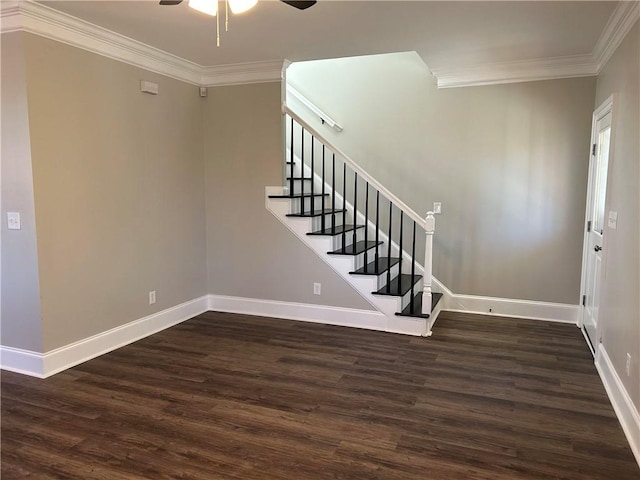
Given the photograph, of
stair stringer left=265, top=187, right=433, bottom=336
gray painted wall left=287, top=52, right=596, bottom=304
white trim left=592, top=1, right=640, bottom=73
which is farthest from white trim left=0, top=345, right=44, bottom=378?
white trim left=592, top=1, right=640, bottom=73

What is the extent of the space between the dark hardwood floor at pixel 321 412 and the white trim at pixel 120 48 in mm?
2426

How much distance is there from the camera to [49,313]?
329 cm

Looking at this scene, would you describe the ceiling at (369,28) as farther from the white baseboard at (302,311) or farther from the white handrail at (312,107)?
the white baseboard at (302,311)

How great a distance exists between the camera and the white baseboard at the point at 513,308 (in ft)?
14.9

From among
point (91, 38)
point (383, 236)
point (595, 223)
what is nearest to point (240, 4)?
point (91, 38)

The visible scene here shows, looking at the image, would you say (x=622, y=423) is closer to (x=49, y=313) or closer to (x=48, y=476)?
(x=48, y=476)

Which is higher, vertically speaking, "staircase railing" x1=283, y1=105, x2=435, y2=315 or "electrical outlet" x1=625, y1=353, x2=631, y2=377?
"staircase railing" x1=283, y1=105, x2=435, y2=315

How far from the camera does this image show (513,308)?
4723 mm

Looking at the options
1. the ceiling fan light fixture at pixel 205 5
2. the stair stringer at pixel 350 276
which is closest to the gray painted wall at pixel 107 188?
the stair stringer at pixel 350 276

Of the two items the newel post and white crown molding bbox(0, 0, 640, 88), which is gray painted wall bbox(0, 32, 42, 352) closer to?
white crown molding bbox(0, 0, 640, 88)

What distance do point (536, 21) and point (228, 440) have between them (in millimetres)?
3432

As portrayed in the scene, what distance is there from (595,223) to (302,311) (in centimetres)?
284

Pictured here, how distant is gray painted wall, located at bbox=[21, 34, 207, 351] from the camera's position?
323 centimetres

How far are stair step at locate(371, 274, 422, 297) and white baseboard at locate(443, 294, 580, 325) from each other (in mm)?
514
